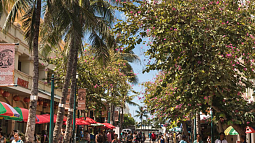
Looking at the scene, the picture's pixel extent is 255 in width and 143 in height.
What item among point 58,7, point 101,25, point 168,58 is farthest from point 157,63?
point 101,25

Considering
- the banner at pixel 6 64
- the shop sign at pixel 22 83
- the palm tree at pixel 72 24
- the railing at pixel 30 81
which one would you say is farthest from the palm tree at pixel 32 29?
the shop sign at pixel 22 83

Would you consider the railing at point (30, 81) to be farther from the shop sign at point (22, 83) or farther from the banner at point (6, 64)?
the banner at point (6, 64)

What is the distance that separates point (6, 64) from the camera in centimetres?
892

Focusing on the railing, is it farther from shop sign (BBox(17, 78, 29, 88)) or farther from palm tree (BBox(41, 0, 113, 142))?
palm tree (BBox(41, 0, 113, 142))

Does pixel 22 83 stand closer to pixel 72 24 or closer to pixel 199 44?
pixel 72 24

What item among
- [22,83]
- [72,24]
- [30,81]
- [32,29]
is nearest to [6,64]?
[32,29]

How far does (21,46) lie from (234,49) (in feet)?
59.2

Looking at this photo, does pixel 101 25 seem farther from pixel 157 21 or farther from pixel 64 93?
pixel 157 21

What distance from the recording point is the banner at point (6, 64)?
887 centimetres

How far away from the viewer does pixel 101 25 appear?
63.3ft

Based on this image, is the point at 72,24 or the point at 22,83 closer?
the point at 72,24

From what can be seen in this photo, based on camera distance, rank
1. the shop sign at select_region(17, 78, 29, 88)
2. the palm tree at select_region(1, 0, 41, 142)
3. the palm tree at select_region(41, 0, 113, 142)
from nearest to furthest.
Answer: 1. the palm tree at select_region(1, 0, 41, 142)
2. the palm tree at select_region(41, 0, 113, 142)
3. the shop sign at select_region(17, 78, 29, 88)

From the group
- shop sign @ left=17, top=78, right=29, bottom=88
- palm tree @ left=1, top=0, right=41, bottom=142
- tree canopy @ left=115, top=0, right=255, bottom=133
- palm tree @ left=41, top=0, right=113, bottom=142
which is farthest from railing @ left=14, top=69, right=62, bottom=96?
tree canopy @ left=115, top=0, right=255, bottom=133

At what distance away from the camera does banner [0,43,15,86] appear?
29.1 feet
